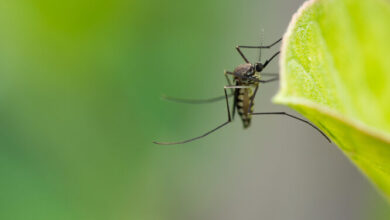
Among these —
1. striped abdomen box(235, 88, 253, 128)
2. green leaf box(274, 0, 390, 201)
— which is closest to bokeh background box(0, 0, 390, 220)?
striped abdomen box(235, 88, 253, 128)

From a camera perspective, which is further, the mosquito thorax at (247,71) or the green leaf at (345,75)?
the mosquito thorax at (247,71)

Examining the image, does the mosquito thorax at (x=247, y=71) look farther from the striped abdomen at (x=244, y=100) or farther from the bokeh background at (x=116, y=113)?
the bokeh background at (x=116, y=113)

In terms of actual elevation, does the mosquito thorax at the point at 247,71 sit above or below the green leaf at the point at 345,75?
below

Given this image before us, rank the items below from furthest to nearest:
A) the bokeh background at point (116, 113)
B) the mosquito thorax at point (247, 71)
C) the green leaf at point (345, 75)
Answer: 1. the mosquito thorax at point (247, 71)
2. the bokeh background at point (116, 113)
3. the green leaf at point (345, 75)

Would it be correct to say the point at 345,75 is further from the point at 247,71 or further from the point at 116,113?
the point at 116,113

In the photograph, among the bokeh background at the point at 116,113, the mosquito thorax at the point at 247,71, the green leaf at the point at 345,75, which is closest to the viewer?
the green leaf at the point at 345,75

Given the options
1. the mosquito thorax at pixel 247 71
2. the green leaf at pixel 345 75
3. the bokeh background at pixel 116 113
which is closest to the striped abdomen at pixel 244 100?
the mosquito thorax at pixel 247 71
